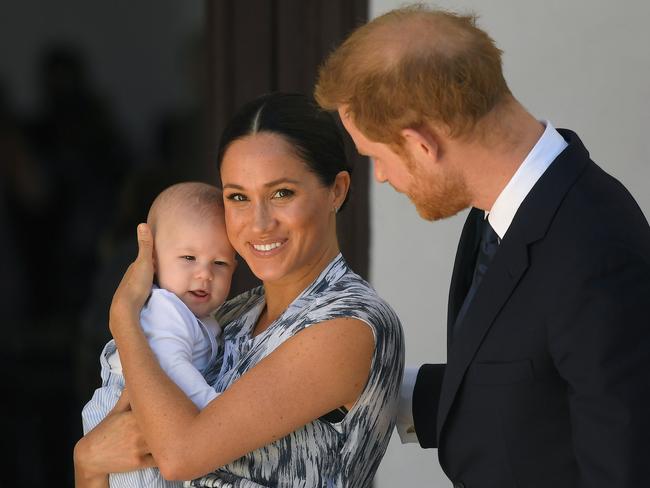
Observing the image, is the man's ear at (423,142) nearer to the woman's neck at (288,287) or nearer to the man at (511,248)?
the man at (511,248)

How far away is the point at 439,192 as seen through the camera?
202 cm

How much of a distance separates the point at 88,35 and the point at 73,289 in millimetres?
→ 859

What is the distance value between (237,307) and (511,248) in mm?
977

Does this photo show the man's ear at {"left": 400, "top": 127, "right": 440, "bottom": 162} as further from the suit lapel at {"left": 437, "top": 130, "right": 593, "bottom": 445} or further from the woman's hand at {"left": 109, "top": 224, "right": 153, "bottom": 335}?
the woman's hand at {"left": 109, "top": 224, "right": 153, "bottom": 335}

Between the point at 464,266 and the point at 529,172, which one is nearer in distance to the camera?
the point at 529,172

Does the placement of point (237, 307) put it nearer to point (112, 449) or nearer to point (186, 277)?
point (186, 277)

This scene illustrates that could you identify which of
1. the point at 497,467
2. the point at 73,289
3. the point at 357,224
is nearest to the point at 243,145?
the point at 497,467

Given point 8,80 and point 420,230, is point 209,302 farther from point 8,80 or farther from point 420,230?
point 8,80

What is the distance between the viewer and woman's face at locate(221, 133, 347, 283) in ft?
7.95

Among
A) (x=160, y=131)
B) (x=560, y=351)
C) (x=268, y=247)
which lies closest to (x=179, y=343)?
(x=268, y=247)

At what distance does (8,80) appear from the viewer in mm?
3904

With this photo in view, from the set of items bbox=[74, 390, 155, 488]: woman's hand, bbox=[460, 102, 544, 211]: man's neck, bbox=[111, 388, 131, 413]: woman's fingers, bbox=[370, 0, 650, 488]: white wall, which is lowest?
bbox=[74, 390, 155, 488]: woman's hand

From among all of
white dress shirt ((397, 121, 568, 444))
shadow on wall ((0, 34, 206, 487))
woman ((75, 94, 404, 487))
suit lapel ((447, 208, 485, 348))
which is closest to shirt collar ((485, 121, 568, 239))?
white dress shirt ((397, 121, 568, 444))

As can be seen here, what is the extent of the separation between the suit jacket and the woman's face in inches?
19.2
